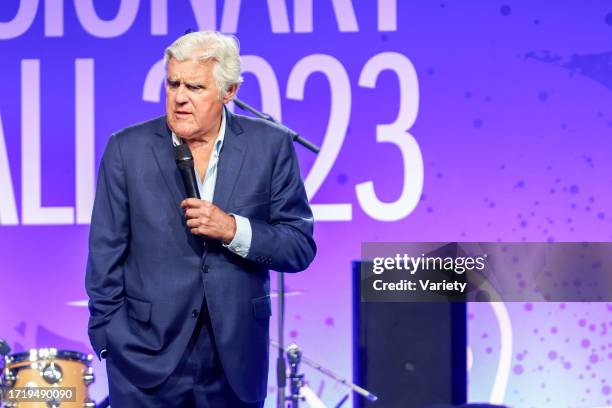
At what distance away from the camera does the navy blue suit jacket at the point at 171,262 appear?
2406 mm

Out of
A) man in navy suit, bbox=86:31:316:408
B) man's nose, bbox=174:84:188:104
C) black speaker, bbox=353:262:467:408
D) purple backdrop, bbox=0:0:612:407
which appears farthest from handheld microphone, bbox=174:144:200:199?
purple backdrop, bbox=0:0:612:407

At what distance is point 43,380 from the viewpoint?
12.0 feet

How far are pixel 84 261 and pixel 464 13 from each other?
2.27m

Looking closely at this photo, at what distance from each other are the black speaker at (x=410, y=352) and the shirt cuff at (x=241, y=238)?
1647 mm

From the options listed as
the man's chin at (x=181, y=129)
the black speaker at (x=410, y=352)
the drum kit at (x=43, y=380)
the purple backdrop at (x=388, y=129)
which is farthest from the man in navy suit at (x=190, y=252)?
the purple backdrop at (x=388, y=129)

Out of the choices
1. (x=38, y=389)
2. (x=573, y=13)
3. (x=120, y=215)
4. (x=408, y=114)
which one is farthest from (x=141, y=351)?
(x=573, y=13)

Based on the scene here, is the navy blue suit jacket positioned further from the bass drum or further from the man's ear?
the bass drum

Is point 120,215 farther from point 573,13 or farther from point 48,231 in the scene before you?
point 573,13

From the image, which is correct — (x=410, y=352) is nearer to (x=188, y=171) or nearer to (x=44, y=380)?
(x=44, y=380)

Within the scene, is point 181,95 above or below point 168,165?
above

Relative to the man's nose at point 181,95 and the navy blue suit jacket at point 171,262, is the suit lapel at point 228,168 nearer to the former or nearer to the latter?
the navy blue suit jacket at point 171,262

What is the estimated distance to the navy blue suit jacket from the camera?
241cm

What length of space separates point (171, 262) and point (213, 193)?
22cm

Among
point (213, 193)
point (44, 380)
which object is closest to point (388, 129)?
point (44, 380)
